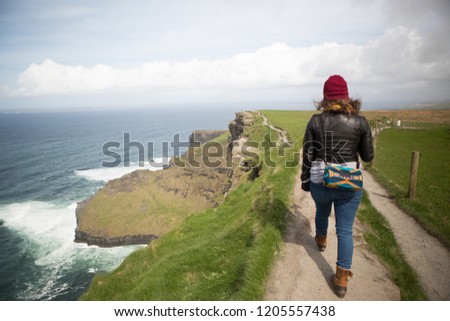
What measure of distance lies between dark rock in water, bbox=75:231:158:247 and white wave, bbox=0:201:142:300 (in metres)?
0.89

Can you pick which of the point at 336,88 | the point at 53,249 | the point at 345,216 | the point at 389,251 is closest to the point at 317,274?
the point at 345,216

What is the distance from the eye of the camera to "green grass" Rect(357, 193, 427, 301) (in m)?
4.96

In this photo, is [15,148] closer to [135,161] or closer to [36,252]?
[135,161]

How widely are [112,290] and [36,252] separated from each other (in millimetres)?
36405

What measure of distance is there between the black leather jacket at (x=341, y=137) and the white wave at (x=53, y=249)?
3472 cm

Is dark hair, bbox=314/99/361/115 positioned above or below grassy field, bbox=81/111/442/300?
above

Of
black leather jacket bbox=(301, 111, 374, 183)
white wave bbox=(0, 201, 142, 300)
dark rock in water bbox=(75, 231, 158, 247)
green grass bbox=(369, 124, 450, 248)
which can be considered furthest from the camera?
dark rock in water bbox=(75, 231, 158, 247)

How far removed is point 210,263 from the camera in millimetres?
6676

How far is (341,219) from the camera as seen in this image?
13.9ft

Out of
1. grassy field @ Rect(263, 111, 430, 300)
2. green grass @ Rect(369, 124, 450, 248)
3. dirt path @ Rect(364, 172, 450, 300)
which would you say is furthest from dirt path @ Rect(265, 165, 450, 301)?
green grass @ Rect(369, 124, 450, 248)

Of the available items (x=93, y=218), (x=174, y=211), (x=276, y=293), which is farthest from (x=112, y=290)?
(x=93, y=218)
